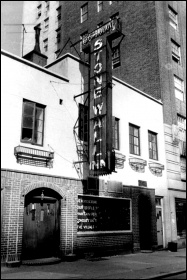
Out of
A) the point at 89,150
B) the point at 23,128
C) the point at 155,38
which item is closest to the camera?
the point at 23,128

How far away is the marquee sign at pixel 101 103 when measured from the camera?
42.0 ft

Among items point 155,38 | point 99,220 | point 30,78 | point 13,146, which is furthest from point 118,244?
point 155,38

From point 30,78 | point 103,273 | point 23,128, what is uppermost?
point 30,78

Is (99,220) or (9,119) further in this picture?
(99,220)

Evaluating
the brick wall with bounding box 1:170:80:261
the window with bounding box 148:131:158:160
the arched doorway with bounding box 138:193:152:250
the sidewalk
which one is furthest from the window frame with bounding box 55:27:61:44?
the sidewalk

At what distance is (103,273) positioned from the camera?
9664mm

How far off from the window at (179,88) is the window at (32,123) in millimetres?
12211

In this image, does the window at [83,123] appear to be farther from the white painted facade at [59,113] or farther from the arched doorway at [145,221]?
the arched doorway at [145,221]

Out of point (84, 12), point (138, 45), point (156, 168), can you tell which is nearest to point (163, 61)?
point (138, 45)

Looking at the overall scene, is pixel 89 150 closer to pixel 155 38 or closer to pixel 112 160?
pixel 112 160

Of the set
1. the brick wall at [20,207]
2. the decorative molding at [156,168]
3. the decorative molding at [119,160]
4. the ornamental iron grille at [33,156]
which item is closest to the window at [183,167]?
the decorative molding at [156,168]

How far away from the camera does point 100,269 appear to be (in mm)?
10383

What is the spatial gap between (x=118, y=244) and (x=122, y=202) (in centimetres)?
206

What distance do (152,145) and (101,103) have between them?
6.24 metres
